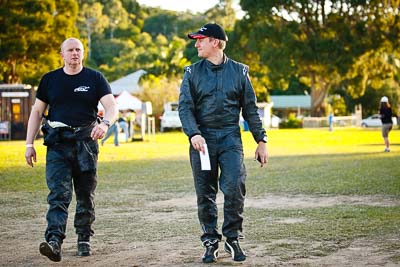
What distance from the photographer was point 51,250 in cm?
758

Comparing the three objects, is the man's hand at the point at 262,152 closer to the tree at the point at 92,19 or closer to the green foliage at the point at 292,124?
the green foliage at the point at 292,124

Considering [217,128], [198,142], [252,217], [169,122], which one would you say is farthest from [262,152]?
[169,122]

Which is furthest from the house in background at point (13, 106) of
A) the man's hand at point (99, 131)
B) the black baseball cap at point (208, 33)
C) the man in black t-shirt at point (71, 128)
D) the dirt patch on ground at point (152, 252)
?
the black baseball cap at point (208, 33)

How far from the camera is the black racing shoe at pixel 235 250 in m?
7.77

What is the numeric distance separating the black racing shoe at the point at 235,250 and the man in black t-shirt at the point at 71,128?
4.52 feet

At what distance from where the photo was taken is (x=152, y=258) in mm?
7961

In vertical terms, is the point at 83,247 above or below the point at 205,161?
below

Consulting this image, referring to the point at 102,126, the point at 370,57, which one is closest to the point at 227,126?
the point at 102,126

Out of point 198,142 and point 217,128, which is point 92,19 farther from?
point 198,142

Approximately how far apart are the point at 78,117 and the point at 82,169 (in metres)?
0.49

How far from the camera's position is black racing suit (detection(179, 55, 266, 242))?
7.90 m

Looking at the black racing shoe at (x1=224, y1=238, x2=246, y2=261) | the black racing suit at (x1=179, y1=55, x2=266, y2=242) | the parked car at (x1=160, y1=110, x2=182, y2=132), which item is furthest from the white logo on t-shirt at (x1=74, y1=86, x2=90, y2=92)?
the parked car at (x1=160, y1=110, x2=182, y2=132)

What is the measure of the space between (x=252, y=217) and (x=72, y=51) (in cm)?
421

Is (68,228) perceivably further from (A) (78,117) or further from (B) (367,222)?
(B) (367,222)
